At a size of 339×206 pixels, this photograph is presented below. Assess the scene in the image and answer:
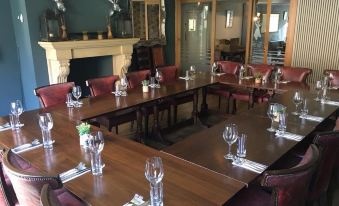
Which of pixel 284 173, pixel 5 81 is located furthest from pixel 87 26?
pixel 284 173

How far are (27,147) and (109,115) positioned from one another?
1.33 metres

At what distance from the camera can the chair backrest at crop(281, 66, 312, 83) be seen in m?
4.25

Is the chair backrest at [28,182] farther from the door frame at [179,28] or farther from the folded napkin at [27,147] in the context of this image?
the door frame at [179,28]

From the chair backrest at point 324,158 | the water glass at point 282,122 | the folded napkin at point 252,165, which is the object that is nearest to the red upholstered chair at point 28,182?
the folded napkin at point 252,165

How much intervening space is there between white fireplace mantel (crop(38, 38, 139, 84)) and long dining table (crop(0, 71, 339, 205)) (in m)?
1.98

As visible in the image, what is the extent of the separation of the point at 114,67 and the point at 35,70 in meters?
1.61

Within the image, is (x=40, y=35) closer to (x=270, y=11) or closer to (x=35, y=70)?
(x=35, y=70)

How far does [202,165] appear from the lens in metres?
1.73

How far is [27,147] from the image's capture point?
1965 mm

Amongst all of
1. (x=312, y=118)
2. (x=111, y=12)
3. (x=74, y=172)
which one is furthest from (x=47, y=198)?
(x=111, y=12)

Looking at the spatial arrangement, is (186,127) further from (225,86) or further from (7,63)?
(7,63)

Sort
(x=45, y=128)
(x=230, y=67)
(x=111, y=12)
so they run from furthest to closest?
(x=111, y=12) < (x=230, y=67) < (x=45, y=128)

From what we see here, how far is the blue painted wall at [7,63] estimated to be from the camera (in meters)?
4.61

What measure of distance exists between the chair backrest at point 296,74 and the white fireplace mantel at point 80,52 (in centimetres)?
292
